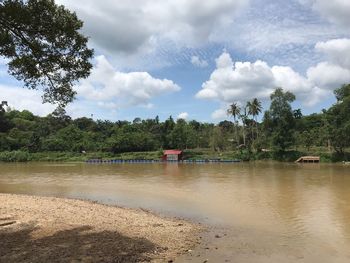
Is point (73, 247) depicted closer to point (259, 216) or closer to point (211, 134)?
point (259, 216)

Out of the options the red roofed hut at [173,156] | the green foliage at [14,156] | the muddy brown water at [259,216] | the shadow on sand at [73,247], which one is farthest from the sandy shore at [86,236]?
the green foliage at [14,156]

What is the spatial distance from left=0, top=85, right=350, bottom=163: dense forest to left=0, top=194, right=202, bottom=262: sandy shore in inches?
2444

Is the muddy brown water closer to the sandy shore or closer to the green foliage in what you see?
the sandy shore

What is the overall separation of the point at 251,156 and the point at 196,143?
24.5 m

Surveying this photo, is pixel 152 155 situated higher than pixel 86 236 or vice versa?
pixel 152 155

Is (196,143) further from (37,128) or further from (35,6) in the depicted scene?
(35,6)

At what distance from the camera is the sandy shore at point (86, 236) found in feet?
33.3

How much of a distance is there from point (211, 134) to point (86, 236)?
308 feet

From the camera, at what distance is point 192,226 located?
16156mm

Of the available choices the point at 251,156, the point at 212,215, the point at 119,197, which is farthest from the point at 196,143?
the point at 212,215

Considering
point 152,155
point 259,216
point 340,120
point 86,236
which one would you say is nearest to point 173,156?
point 152,155

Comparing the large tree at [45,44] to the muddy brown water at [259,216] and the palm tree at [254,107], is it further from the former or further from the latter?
the palm tree at [254,107]

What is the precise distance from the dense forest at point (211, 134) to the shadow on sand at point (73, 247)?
6510cm

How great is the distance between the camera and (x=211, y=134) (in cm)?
10562
